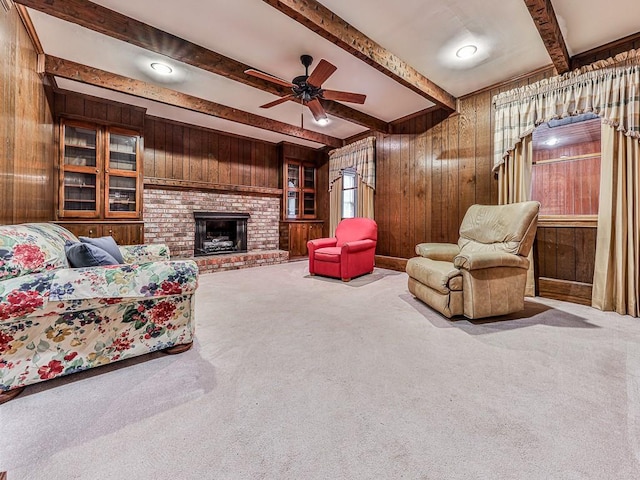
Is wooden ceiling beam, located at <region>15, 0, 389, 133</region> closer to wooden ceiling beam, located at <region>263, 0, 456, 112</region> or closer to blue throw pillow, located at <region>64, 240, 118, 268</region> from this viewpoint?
wooden ceiling beam, located at <region>263, 0, 456, 112</region>

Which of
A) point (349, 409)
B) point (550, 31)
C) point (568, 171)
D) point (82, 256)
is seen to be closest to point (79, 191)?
point (82, 256)

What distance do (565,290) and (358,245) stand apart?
235cm

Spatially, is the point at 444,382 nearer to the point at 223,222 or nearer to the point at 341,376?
the point at 341,376

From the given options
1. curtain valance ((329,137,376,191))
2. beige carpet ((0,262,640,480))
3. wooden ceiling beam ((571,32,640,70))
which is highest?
wooden ceiling beam ((571,32,640,70))

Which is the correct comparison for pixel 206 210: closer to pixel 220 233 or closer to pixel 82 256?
pixel 220 233

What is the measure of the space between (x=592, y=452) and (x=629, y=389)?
0.67 metres

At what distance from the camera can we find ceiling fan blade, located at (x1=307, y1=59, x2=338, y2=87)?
2.54 m

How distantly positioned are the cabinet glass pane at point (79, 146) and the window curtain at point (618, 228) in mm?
6067

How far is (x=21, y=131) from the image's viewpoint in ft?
7.87

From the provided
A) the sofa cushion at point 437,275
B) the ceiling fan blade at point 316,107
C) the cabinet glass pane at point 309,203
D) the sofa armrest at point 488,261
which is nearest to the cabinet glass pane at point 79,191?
the ceiling fan blade at point 316,107

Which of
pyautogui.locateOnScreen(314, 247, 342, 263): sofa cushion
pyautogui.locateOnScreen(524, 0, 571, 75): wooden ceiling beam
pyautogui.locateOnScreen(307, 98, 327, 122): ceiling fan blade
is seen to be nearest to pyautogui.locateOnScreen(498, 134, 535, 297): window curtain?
pyautogui.locateOnScreen(524, 0, 571, 75): wooden ceiling beam

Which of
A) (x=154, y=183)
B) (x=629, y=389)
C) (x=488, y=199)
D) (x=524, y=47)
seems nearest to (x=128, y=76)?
(x=154, y=183)

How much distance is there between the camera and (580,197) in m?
4.36

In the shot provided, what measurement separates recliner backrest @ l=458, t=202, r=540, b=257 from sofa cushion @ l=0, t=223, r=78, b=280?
130 inches
